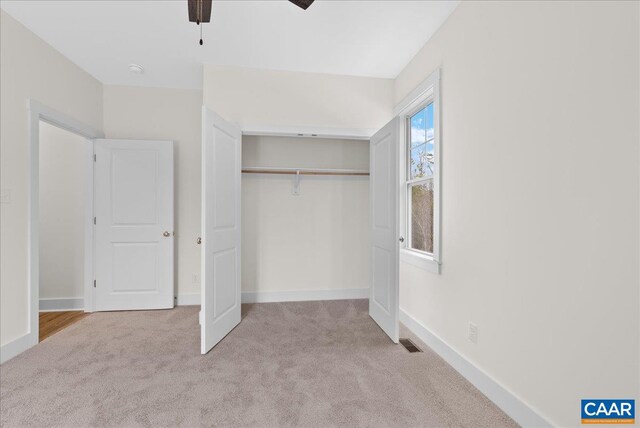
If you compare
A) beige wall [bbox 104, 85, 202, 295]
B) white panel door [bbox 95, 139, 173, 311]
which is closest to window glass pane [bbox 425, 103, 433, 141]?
beige wall [bbox 104, 85, 202, 295]

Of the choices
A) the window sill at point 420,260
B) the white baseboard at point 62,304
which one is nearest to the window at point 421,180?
the window sill at point 420,260

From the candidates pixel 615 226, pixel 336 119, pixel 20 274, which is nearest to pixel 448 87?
pixel 336 119

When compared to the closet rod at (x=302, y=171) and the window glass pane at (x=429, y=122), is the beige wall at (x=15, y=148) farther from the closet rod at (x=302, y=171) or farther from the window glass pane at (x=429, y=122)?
the window glass pane at (x=429, y=122)

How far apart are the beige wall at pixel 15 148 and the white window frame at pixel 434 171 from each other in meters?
3.39

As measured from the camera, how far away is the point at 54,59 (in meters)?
2.74

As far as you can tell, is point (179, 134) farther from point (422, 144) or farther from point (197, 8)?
point (422, 144)

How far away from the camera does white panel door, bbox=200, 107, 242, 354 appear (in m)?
2.33

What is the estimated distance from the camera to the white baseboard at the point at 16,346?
86.9 inches

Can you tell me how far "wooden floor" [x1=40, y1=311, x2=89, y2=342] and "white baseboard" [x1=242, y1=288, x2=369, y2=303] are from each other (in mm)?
1782

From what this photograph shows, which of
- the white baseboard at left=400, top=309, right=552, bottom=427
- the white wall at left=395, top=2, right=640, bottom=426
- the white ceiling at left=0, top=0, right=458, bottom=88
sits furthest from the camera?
the white ceiling at left=0, top=0, right=458, bottom=88

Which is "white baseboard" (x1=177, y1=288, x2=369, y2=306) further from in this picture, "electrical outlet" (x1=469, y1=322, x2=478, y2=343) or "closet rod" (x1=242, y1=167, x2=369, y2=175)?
"electrical outlet" (x1=469, y1=322, x2=478, y2=343)

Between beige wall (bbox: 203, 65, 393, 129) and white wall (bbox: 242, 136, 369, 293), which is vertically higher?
beige wall (bbox: 203, 65, 393, 129)

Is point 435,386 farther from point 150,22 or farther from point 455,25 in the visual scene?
point 150,22

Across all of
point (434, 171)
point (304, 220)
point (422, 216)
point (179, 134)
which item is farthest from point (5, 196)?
point (422, 216)
